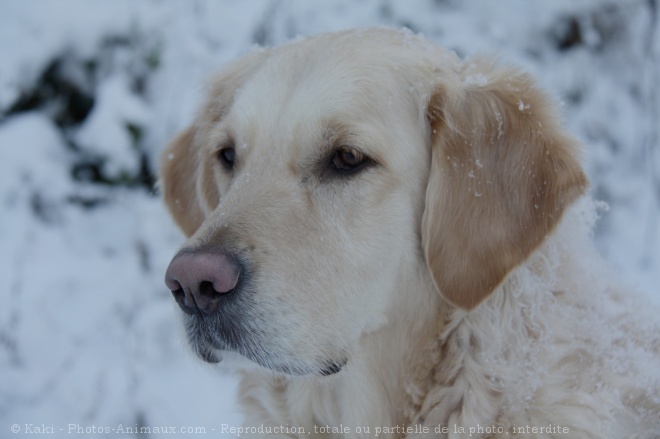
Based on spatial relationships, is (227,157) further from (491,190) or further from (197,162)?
(491,190)

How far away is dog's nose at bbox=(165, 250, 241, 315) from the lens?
2.16 metres

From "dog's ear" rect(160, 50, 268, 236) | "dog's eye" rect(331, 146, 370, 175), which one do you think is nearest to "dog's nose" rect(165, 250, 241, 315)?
"dog's eye" rect(331, 146, 370, 175)

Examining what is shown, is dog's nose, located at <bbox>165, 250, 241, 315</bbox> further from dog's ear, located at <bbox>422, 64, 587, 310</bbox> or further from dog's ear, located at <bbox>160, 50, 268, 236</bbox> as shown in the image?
dog's ear, located at <bbox>160, 50, 268, 236</bbox>

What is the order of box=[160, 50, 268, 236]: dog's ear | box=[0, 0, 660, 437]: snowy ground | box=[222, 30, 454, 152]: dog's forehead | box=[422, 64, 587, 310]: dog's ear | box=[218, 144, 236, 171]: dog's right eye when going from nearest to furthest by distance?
box=[422, 64, 587, 310]: dog's ear → box=[222, 30, 454, 152]: dog's forehead → box=[218, 144, 236, 171]: dog's right eye → box=[160, 50, 268, 236]: dog's ear → box=[0, 0, 660, 437]: snowy ground

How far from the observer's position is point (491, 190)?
255 centimetres

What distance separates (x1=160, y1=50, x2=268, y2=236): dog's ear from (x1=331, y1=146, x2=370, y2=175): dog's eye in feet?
2.74

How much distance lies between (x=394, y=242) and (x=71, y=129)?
159 inches

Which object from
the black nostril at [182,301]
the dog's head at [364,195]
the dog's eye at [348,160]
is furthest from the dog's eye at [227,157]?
the black nostril at [182,301]

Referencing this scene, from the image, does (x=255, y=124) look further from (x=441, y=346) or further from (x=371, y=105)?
(x=441, y=346)

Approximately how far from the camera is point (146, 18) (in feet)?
20.1

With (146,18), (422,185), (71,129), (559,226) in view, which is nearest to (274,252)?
(422,185)

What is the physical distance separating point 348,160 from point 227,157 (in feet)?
2.16

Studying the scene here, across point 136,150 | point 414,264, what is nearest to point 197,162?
point 414,264

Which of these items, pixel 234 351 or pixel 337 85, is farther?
pixel 337 85
